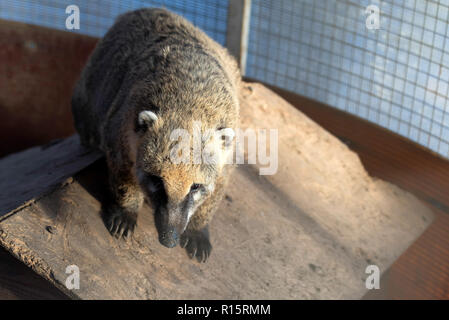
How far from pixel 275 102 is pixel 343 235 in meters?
1.71

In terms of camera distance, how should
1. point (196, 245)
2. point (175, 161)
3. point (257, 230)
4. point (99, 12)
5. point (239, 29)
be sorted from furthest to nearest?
1. point (99, 12)
2. point (239, 29)
3. point (257, 230)
4. point (196, 245)
5. point (175, 161)

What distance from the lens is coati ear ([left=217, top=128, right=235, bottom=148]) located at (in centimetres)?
367

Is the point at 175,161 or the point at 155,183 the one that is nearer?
the point at 175,161

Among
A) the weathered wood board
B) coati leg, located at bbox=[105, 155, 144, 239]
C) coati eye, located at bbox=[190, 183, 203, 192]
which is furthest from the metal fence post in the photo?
coati eye, located at bbox=[190, 183, 203, 192]

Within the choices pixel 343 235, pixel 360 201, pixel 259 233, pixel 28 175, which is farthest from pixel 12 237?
pixel 360 201

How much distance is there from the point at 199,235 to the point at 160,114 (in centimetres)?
128

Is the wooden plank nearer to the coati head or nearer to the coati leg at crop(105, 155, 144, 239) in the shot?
the coati leg at crop(105, 155, 144, 239)

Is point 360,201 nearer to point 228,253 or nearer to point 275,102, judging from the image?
point 275,102

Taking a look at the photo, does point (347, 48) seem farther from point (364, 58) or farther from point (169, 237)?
point (169, 237)

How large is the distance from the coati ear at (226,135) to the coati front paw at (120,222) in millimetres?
1087

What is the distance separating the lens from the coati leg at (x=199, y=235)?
14.2 feet

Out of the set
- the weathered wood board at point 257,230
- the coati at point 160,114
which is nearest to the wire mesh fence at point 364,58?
the weathered wood board at point 257,230

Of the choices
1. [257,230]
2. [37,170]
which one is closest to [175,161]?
[257,230]

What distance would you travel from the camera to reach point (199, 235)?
4465 millimetres
